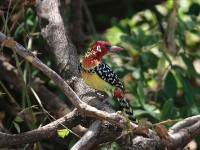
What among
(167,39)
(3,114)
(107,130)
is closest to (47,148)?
(3,114)

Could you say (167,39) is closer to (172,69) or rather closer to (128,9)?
(172,69)

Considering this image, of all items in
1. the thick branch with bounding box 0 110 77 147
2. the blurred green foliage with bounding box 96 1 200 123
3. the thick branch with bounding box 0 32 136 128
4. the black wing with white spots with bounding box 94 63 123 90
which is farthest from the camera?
the blurred green foliage with bounding box 96 1 200 123

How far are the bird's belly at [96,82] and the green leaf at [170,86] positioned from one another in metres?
0.79

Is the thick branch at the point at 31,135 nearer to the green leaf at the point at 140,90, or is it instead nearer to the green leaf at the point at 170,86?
the green leaf at the point at 140,90

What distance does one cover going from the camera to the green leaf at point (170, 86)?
362cm

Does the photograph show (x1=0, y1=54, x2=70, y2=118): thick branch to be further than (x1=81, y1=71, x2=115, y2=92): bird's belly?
Yes

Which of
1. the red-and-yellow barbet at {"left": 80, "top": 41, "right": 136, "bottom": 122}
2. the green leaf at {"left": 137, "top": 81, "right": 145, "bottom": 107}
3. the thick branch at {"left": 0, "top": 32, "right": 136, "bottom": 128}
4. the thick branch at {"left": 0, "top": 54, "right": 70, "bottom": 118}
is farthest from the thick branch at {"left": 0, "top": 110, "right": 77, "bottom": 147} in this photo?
the green leaf at {"left": 137, "top": 81, "right": 145, "bottom": 107}

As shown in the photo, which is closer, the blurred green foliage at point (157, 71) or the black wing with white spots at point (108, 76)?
the black wing with white spots at point (108, 76)

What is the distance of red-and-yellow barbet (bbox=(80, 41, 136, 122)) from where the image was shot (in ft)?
9.32

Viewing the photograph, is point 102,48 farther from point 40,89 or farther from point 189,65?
point 189,65

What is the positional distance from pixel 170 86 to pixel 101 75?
0.82 metres

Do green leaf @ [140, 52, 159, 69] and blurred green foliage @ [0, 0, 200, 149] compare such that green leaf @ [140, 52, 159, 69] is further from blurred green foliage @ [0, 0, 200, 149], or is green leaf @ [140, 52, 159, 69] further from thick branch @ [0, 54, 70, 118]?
thick branch @ [0, 54, 70, 118]

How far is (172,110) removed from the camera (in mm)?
3396

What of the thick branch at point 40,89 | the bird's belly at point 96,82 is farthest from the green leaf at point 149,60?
the bird's belly at point 96,82
